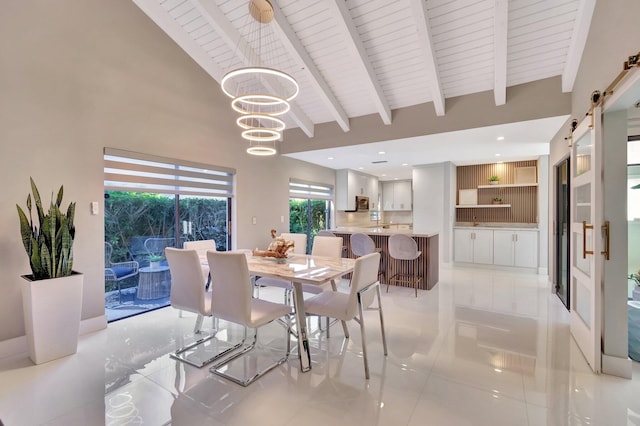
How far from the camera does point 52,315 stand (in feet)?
8.48

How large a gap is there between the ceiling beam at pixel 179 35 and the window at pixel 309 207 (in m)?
2.60

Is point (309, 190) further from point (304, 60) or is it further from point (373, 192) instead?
point (304, 60)

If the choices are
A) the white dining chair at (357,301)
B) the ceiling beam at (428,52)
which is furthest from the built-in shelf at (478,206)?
the white dining chair at (357,301)

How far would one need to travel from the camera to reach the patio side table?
3930 millimetres

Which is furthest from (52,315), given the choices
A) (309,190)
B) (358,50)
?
(309,190)

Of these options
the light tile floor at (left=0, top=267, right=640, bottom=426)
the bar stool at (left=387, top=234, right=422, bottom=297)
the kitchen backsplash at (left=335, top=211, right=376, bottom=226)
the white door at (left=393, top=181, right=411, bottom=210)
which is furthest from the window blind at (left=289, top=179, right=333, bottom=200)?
the light tile floor at (left=0, top=267, right=640, bottom=426)

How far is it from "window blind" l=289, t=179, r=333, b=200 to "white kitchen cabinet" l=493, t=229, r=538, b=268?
392 centimetres

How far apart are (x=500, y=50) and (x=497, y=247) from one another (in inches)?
179

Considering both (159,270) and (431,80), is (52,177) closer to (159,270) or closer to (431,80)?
(159,270)

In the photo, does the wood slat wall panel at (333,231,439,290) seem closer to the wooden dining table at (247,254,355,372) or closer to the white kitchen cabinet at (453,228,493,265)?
the white kitchen cabinet at (453,228,493,265)

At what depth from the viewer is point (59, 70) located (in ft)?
9.82

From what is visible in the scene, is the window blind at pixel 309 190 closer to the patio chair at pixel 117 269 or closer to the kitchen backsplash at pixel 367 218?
the kitchen backsplash at pixel 367 218

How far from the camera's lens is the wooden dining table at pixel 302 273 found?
2.36m

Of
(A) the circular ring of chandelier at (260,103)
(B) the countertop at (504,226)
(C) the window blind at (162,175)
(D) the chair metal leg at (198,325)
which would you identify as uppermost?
(A) the circular ring of chandelier at (260,103)
